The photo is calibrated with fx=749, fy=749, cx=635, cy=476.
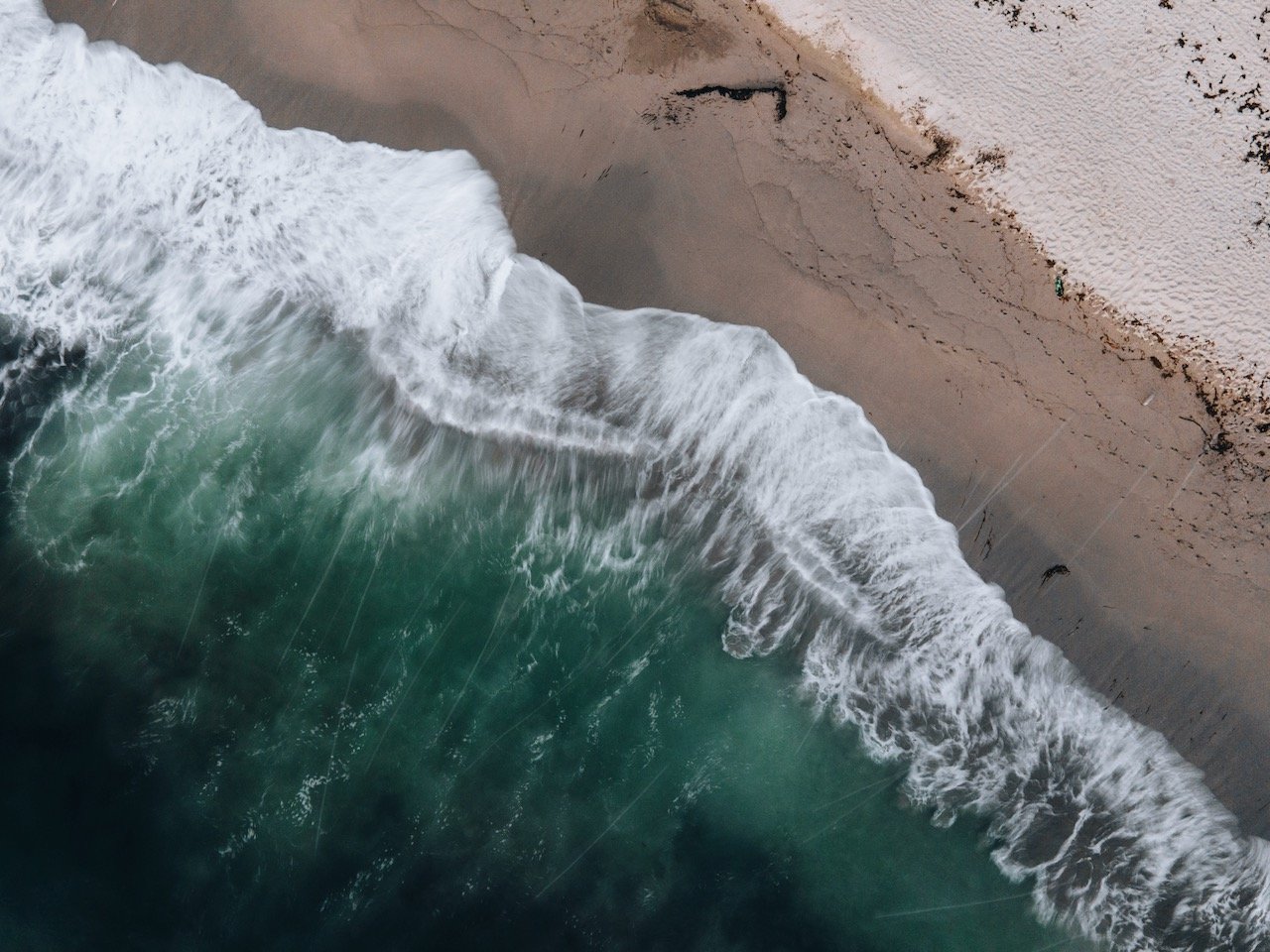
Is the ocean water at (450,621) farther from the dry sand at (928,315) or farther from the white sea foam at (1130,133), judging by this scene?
the white sea foam at (1130,133)

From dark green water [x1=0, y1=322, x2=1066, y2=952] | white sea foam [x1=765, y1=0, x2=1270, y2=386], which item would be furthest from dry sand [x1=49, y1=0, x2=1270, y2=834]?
dark green water [x1=0, y1=322, x2=1066, y2=952]

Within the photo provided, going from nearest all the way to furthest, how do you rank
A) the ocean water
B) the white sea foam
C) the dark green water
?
the white sea foam → the ocean water → the dark green water

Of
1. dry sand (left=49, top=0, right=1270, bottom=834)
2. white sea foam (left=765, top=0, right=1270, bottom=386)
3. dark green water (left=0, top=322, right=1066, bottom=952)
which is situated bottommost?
dark green water (left=0, top=322, right=1066, bottom=952)

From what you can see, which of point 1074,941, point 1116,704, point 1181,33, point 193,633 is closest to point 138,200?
point 193,633

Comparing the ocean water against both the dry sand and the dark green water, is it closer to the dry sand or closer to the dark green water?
the dark green water

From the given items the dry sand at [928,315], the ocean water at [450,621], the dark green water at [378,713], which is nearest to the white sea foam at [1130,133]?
the dry sand at [928,315]

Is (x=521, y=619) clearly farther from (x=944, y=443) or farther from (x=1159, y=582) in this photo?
(x=1159, y=582)

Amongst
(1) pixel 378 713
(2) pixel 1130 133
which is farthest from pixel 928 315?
(1) pixel 378 713
